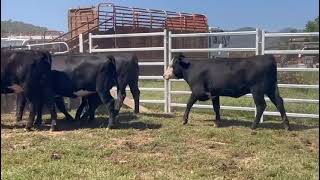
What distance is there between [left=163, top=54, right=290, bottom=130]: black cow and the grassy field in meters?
0.46

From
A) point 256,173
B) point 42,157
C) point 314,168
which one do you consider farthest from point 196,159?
point 42,157

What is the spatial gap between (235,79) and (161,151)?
8.07 ft

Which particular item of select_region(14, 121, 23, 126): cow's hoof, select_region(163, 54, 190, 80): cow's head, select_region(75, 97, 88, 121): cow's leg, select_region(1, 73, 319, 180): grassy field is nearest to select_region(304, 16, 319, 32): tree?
select_region(1, 73, 319, 180): grassy field

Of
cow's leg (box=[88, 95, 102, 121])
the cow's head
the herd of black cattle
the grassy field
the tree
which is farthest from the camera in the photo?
the cow's head

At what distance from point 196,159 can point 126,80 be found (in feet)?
14.1

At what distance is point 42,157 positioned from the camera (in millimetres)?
5363

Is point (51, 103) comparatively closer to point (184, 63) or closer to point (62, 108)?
point (62, 108)

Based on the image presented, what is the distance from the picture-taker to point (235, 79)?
7832 millimetres

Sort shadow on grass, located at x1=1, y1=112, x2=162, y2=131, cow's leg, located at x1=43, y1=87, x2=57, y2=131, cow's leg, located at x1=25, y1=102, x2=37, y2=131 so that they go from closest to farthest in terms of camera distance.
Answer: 1. cow's leg, located at x1=25, y1=102, x2=37, y2=131
2. cow's leg, located at x1=43, y1=87, x2=57, y2=131
3. shadow on grass, located at x1=1, y1=112, x2=162, y2=131

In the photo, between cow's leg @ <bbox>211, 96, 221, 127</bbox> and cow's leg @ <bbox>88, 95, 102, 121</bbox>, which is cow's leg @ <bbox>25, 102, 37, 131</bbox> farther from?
cow's leg @ <bbox>211, 96, 221, 127</bbox>

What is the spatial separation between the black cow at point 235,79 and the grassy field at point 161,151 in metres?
0.46

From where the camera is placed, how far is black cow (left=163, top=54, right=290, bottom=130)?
7.66 m

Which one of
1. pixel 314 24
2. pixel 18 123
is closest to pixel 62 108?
pixel 18 123

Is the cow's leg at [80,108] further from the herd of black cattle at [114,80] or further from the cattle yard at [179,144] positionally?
the cattle yard at [179,144]
